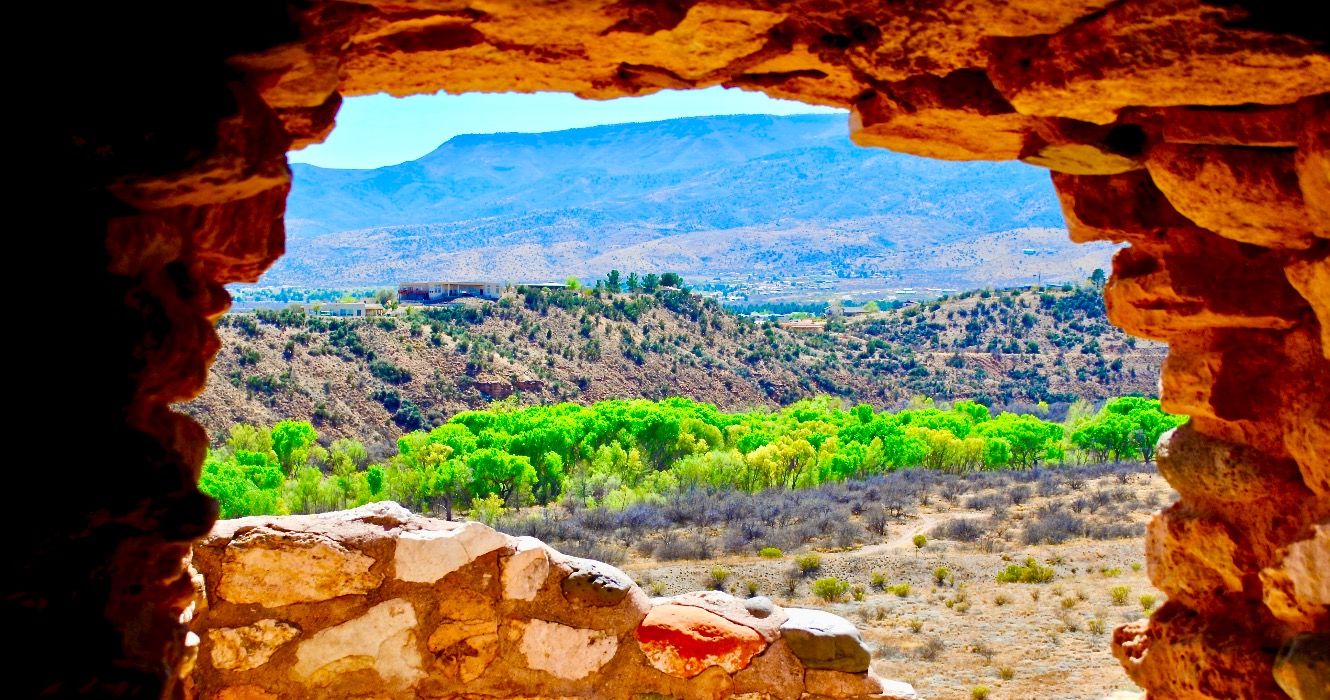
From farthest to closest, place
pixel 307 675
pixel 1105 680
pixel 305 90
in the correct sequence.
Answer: pixel 1105 680, pixel 307 675, pixel 305 90

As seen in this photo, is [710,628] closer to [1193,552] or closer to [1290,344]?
[1193,552]

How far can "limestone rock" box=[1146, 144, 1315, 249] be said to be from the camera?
2330mm

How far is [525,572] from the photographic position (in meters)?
4.16

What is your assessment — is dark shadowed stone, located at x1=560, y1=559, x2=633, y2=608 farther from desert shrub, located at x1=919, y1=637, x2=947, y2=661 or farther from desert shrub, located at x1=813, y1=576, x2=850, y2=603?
desert shrub, located at x1=813, y1=576, x2=850, y2=603

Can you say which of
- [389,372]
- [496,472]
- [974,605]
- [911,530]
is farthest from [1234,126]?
[389,372]

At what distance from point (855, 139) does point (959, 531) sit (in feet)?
41.1

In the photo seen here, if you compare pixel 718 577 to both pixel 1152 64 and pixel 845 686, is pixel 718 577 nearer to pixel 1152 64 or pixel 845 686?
pixel 845 686

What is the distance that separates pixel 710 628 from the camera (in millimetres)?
4133

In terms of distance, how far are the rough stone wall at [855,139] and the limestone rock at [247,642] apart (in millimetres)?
1653

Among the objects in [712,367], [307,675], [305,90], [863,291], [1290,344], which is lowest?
[863,291]

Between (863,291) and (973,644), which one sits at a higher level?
(973,644)

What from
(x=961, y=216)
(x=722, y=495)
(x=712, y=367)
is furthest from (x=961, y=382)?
(x=961, y=216)

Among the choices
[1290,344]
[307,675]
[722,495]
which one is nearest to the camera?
[1290,344]

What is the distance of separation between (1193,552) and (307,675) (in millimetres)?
3127
